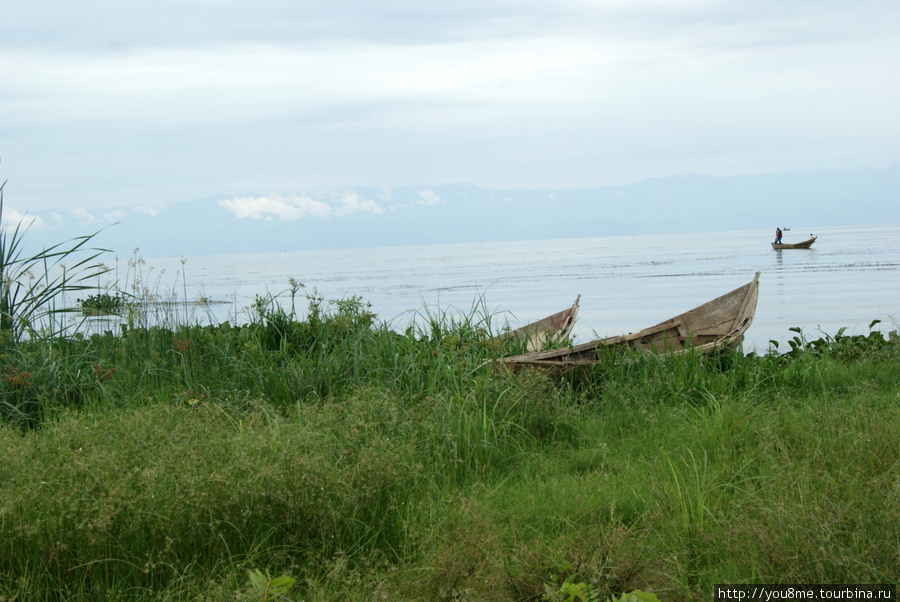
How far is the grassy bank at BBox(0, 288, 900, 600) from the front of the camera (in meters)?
2.90

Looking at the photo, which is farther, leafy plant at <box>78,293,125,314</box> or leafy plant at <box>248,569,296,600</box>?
leafy plant at <box>78,293,125,314</box>

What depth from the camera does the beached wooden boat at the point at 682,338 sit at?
7031mm

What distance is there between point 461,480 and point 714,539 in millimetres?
1719

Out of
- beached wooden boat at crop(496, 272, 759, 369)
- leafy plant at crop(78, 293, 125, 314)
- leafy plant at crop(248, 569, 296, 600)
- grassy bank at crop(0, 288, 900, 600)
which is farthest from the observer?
leafy plant at crop(78, 293, 125, 314)

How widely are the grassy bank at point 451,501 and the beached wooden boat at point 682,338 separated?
1.26m

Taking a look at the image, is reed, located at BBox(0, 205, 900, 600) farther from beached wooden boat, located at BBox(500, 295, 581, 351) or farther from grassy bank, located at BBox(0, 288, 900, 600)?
beached wooden boat, located at BBox(500, 295, 581, 351)

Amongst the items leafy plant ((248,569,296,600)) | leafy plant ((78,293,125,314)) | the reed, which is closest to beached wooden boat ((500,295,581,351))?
the reed

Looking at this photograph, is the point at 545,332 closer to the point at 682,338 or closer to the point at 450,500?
the point at 682,338

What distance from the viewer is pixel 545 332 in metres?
8.60

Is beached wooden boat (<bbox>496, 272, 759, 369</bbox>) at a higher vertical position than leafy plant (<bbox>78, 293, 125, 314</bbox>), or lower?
lower

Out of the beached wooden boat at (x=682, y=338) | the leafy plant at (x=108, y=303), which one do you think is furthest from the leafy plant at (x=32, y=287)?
the beached wooden boat at (x=682, y=338)

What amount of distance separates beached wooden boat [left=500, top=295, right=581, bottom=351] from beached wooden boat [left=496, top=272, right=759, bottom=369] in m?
0.83

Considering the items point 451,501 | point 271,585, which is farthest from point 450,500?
point 271,585

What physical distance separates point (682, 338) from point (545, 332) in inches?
71.8
